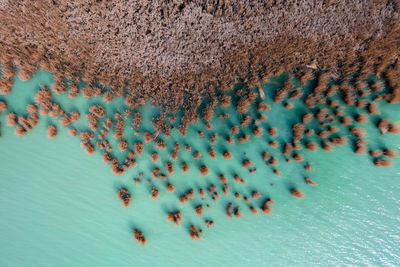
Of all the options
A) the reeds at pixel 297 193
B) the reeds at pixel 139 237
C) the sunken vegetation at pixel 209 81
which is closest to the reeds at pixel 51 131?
the sunken vegetation at pixel 209 81

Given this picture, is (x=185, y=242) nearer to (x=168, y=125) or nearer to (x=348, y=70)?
(x=168, y=125)

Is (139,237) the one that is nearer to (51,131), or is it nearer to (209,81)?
(51,131)

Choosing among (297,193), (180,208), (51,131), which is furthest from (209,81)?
(51,131)

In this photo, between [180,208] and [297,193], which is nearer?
[297,193]

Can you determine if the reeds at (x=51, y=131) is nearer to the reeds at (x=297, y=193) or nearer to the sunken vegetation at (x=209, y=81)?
the sunken vegetation at (x=209, y=81)

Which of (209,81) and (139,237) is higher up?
(209,81)

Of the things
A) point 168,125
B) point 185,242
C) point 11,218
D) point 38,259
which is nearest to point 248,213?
point 185,242

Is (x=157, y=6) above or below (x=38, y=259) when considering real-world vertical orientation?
above

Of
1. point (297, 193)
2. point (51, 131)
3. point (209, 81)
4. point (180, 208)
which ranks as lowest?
point (180, 208)
